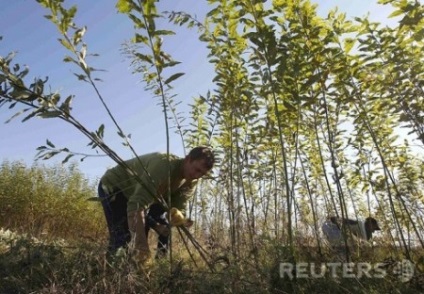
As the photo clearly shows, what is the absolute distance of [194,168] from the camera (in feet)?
9.84

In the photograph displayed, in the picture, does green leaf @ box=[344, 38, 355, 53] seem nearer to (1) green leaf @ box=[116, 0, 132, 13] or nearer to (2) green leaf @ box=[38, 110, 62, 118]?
(1) green leaf @ box=[116, 0, 132, 13]

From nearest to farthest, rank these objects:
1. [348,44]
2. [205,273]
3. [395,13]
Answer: [205,273], [395,13], [348,44]

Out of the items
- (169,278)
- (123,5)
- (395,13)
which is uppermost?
(395,13)

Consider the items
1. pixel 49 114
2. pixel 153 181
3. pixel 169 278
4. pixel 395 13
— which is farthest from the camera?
pixel 153 181

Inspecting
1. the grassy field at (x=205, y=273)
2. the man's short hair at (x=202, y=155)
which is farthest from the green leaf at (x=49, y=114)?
the man's short hair at (x=202, y=155)

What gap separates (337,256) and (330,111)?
1.59 meters

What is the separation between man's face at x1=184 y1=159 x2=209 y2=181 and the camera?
9.73ft

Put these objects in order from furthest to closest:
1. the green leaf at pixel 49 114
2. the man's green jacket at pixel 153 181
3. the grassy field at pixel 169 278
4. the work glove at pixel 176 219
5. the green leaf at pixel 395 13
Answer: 1. the man's green jacket at pixel 153 181
2. the work glove at pixel 176 219
3. the green leaf at pixel 395 13
4. the grassy field at pixel 169 278
5. the green leaf at pixel 49 114

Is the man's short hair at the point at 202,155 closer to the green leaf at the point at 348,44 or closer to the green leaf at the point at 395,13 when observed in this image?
the green leaf at the point at 348,44

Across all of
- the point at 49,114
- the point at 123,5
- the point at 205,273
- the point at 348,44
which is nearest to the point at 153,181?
the point at 205,273

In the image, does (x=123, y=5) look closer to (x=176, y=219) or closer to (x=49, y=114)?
(x=49, y=114)

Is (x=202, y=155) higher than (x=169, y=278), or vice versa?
(x=202, y=155)

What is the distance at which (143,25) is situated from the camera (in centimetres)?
201

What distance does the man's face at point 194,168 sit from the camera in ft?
9.73
